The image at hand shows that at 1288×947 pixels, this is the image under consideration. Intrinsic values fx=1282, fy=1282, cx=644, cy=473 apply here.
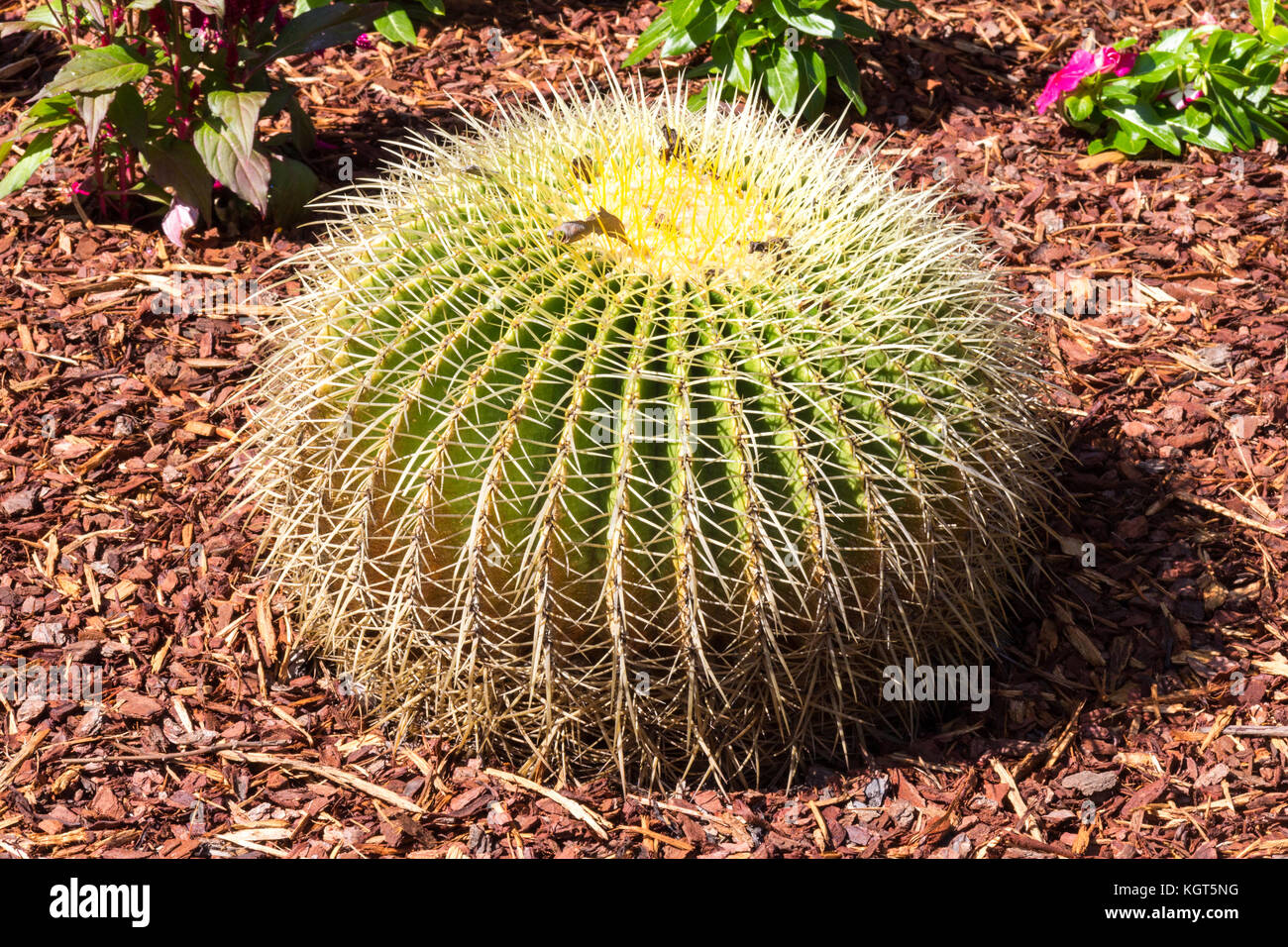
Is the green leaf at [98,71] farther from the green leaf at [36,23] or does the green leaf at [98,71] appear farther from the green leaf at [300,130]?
the green leaf at [300,130]

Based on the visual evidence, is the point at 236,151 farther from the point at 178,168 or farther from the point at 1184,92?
the point at 1184,92

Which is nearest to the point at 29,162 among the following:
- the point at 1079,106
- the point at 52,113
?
the point at 52,113

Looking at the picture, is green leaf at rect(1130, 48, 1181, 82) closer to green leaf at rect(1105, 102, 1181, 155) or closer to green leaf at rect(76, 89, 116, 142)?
green leaf at rect(1105, 102, 1181, 155)

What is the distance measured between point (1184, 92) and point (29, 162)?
516 centimetres

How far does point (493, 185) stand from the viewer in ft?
11.9

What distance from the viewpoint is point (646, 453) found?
3.14 m

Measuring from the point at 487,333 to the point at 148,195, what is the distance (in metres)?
2.82

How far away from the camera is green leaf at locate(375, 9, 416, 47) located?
6242mm

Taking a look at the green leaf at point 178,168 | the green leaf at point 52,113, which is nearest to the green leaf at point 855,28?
the green leaf at point 178,168

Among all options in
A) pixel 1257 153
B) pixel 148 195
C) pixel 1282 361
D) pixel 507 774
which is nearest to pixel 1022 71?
pixel 1257 153

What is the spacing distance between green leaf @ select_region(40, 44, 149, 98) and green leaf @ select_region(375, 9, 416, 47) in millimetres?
1629

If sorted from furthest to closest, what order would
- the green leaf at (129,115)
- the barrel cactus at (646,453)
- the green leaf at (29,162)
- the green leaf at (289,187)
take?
the green leaf at (289,187) < the green leaf at (29,162) < the green leaf at (129,115) < the barrel cactus at (646,453)

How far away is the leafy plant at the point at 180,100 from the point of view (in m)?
4.91

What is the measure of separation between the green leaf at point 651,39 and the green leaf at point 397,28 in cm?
108
